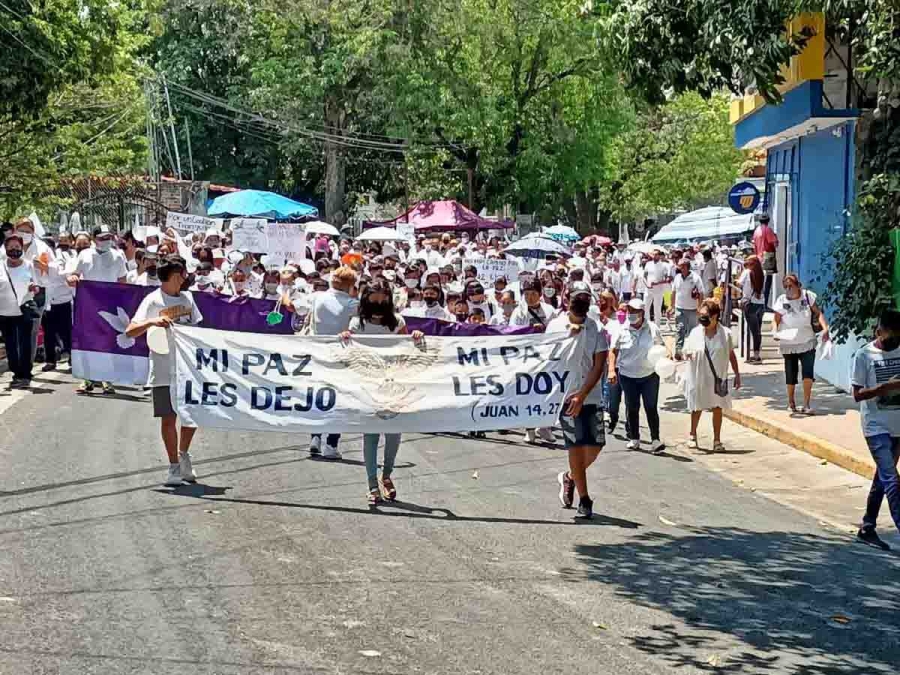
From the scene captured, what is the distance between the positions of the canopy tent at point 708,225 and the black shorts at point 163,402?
1301 inches

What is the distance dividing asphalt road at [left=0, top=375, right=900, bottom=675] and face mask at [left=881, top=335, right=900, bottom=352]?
1.49m

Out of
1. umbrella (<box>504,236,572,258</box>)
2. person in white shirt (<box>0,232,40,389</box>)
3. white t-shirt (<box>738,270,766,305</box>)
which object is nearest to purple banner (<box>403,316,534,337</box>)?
person in white shirt (<box>0,232,40,389</box>)

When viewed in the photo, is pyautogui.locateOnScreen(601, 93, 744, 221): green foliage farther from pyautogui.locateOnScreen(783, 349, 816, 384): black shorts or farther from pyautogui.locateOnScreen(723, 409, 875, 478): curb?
pyautogui.locateOnScreen(723, 409, 875, 478): curb

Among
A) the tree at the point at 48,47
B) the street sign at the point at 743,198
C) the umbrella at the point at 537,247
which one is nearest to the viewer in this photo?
the tree at the point at 48,47

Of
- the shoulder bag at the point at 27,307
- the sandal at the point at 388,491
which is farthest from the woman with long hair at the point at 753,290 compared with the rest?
the sandal at the point at 388,491

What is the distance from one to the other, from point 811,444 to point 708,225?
1244 inches

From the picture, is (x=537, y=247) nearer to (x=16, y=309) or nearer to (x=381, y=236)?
(x=381, y=236)

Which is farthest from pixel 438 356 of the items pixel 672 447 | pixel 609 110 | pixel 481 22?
pixel 609 110

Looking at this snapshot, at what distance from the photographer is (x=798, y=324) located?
17766 millimetres

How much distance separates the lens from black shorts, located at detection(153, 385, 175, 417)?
1173 centimetres

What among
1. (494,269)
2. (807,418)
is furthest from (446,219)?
(807,418)

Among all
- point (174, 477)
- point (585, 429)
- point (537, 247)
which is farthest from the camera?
point (537, 247)

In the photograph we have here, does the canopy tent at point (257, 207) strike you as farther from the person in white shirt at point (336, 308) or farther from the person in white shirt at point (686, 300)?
the person in white shirt at point (336, 308)

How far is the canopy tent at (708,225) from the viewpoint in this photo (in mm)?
45031
